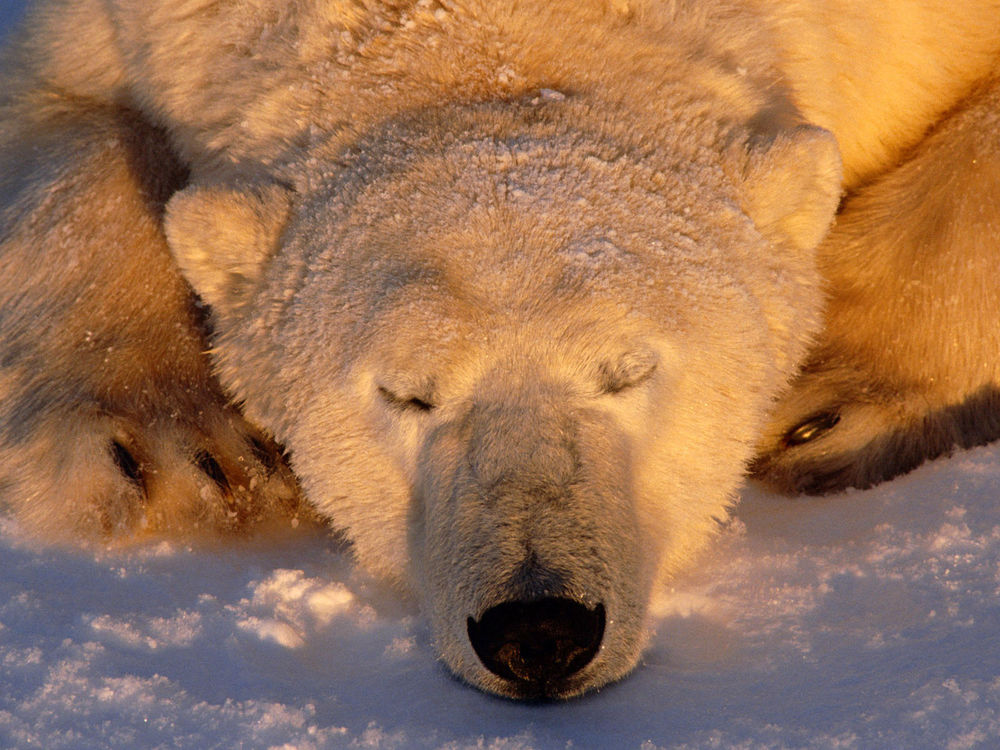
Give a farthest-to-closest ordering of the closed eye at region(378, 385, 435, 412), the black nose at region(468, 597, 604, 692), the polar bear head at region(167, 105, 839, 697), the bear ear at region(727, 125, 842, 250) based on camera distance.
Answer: the bear ear at region(727, 125, 842, 250) < the closed eye at region(378, 385, 435, 412) < the polar bear head at region(167, 105, 839, 697) < the black nose at region(468, 597, 604, 692)

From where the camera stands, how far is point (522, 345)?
1993 mm

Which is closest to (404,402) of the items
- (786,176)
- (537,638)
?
(537,638)

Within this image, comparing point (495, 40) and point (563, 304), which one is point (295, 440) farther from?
point (495, 40)

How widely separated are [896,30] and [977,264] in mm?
690

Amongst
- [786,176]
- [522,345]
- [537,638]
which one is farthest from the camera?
[786,176]

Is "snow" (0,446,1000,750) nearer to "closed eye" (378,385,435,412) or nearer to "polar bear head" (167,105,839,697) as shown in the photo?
"polar bear head" (167,105,839,697)

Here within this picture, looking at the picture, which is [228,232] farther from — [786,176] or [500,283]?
[786,176]

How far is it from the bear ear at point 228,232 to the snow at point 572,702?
0.60 meters

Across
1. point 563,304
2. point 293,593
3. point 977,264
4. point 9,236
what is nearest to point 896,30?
point 977,264

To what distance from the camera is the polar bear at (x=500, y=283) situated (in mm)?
1990

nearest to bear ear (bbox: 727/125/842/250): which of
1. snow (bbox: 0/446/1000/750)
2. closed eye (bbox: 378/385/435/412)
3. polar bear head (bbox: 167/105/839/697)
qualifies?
polar bear head (bbox: 167/105/839/697)

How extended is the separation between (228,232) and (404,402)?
546 mm

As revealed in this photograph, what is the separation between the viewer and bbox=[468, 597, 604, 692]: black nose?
1.78 m

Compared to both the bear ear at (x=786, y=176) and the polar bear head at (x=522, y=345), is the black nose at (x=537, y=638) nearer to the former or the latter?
the polar bear head at (x=522, y=345)
